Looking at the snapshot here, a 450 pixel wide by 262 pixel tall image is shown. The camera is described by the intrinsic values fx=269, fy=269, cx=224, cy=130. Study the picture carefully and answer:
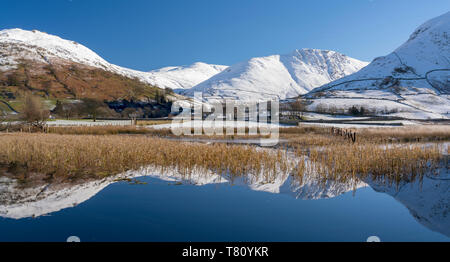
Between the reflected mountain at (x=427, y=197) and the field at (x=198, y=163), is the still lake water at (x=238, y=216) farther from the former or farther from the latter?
the field at (x=198, y=163)

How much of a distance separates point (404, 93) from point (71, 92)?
6711 inches

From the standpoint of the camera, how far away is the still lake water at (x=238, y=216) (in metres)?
6.65

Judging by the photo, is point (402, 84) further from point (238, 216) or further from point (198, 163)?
point (238, 216)

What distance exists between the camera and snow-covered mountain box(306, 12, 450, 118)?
98.9 m

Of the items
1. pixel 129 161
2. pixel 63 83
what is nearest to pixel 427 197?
pixel 129 161

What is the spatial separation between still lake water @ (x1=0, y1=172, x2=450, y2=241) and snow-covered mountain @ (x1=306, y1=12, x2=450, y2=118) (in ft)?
272

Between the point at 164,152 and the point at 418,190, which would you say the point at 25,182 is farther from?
the point at 418,190

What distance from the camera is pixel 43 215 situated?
7.52 metres

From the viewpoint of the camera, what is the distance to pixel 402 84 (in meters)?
142

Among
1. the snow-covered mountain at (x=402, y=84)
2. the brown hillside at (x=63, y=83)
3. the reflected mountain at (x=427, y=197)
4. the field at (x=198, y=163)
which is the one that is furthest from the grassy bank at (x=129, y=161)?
the brown hillside at (x=63, y=83)

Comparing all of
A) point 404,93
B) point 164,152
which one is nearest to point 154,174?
point 164,152

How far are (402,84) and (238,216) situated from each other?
16551 centimetres

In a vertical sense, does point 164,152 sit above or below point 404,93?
below
